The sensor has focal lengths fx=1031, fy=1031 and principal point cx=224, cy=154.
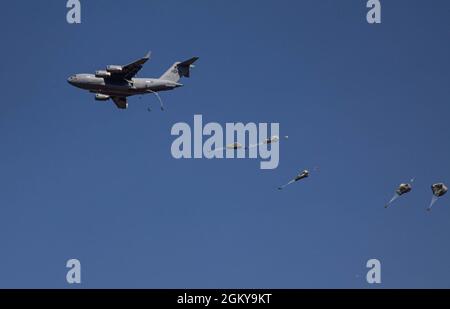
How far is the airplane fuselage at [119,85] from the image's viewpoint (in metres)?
78.9

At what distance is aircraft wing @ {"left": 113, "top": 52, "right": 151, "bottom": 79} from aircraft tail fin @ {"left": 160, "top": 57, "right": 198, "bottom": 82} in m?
4.87

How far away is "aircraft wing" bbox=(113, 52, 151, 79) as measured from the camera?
78.6 metres

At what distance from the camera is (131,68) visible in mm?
78750

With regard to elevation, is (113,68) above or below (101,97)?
above

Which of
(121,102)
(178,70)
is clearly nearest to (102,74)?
(121,102)

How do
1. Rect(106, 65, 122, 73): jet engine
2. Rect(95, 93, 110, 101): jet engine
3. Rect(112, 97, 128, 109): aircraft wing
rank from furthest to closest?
1. Rect(112, 97, 128, 109): aircraft wing
2. Rect(95, 93, 110, 101): jet engine
3. Rect(106, 65, 122, 73): jet engine

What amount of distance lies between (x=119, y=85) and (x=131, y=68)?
171 cm

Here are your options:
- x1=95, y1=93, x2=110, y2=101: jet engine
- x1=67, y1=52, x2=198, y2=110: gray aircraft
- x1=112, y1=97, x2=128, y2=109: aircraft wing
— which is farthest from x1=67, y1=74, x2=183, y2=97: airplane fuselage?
x1=112, y1=97, x2=128, y2=109: aircraft wing

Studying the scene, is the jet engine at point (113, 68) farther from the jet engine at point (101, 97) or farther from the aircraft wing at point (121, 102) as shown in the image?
the aircraft wing at point (121, 102)

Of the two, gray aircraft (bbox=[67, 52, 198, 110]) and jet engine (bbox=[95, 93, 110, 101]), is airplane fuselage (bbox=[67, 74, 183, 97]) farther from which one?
jet engine (bbox=[95, 93, 110, 101])

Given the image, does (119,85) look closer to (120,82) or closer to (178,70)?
(120,82)

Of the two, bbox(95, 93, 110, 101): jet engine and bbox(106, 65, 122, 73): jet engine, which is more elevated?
bbox(106, 65, 122, 73): jet engine
